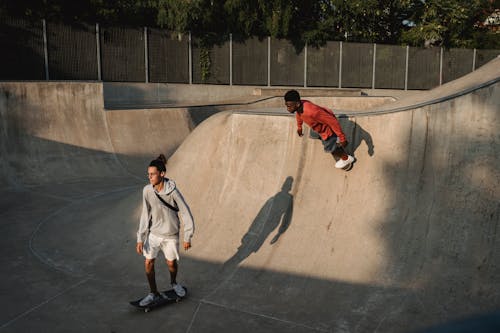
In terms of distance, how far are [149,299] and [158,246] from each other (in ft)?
1.95

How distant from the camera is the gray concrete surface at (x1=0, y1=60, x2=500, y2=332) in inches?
186

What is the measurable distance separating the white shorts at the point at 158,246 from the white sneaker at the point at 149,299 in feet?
1.46

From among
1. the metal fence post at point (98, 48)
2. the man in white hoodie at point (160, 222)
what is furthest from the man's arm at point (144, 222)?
the metal fence post at point (98, 48)

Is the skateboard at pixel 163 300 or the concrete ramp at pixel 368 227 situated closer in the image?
the concrete ramp at pixel 368 227

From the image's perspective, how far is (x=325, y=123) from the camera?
5953 millimetres

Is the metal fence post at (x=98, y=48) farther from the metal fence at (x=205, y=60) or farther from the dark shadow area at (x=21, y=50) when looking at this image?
the dark shadow area at (x=21, y=50)

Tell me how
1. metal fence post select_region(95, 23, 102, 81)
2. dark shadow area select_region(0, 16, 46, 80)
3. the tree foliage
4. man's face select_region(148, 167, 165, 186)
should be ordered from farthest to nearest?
the tree foliage < metal fence post select_region(95, 23, 102, 81) < dark shadow area select_region(0, 16, 46, 80) < man's face select_region(148, 167, 165, 186)

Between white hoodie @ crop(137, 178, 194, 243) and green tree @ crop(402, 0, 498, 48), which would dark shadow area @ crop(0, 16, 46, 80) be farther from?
green tree @ crop(402, 0, 498, 48)

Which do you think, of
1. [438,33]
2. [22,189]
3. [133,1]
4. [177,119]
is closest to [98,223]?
[22,189]

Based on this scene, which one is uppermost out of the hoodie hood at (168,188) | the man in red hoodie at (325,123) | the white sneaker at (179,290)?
the man in red hoodie at (325,123)

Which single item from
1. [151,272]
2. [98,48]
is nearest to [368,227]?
[151,272]

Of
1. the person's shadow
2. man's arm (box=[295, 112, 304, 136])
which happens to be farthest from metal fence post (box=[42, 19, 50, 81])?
man's arm (box=[295, 112, 304, 136])

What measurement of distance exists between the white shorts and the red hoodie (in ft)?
7.73

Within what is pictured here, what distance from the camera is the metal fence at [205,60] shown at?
17.1 metres
